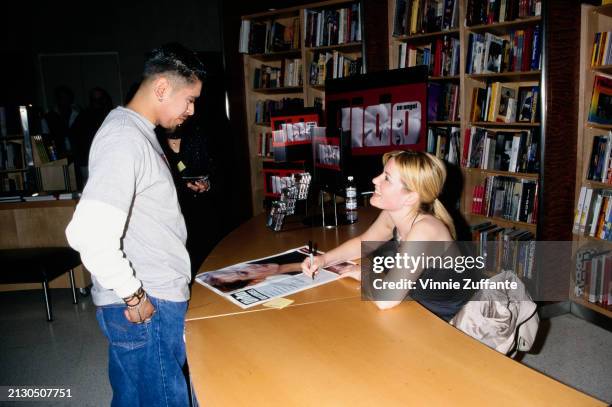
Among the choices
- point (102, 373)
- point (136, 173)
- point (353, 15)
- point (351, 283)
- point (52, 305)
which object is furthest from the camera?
point (353, 15)

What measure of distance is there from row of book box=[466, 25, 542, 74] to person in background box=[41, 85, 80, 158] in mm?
5007

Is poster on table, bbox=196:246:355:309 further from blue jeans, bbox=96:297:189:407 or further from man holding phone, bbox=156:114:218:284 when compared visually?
man holding phone, bbox=156:114:218:284

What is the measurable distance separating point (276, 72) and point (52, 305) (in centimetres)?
310

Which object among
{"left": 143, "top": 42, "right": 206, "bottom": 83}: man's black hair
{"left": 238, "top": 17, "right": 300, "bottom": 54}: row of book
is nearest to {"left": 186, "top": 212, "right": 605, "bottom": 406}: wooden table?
{"left": 143, "top": 42, "right": 206, "bottom": 83}: man's black hair

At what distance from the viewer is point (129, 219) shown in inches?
57.7

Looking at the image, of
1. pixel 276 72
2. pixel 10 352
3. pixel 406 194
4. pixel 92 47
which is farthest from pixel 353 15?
pixel 92 47

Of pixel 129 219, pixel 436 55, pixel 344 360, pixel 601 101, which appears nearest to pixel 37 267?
pixel 129 219

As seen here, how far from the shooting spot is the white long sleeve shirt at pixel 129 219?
129 centimetres

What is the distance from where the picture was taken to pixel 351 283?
1.78 meters

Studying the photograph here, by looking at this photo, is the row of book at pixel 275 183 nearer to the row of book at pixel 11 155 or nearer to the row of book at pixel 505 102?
the row of book at pixel 505 102

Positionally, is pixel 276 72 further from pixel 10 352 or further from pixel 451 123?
pixel 10 352

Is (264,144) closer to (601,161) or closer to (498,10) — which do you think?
(498,10)

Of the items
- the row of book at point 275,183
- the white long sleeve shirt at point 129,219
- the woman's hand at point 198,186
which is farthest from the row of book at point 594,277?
the white long sleeve shirt at point 129,219

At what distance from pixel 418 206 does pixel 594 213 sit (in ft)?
6.33
